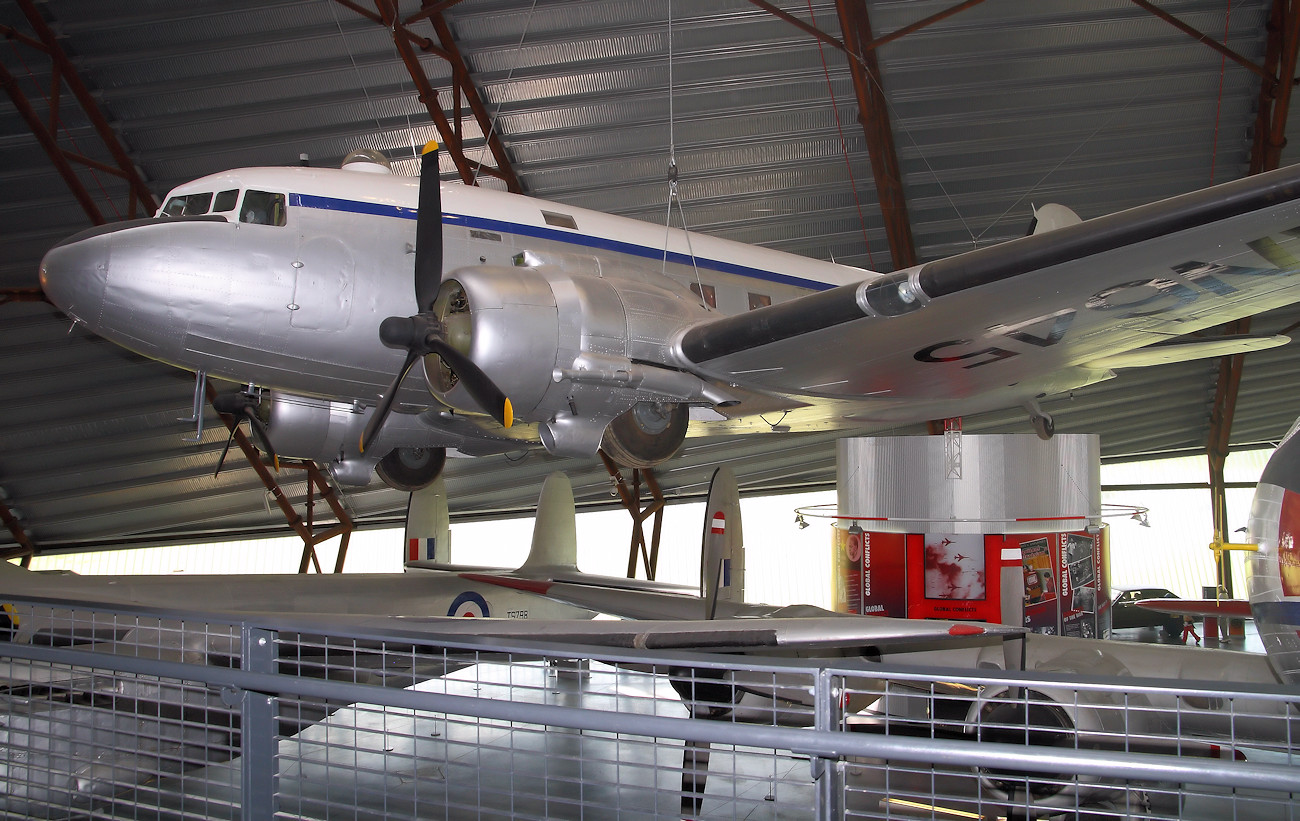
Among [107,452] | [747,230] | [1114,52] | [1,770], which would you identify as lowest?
[1,770]

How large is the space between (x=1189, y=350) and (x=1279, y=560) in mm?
6731

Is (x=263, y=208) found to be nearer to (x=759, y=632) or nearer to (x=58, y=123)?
(x=759, y=632)

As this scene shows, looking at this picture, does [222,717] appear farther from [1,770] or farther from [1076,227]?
[1076,227]

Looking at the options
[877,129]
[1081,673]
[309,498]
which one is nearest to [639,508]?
[309,498]

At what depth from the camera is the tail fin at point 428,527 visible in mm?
13445

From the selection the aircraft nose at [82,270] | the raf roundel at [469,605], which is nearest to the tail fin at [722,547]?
the raf roundel at [469,605]

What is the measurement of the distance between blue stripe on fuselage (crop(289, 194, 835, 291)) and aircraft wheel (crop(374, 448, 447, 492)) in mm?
3874

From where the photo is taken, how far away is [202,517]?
20.1 meters

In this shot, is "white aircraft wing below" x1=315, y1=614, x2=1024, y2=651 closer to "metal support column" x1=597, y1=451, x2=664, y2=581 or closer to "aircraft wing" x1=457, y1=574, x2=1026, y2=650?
"aircraft wing" x1=457, y1=574, x2=1026, y2=650

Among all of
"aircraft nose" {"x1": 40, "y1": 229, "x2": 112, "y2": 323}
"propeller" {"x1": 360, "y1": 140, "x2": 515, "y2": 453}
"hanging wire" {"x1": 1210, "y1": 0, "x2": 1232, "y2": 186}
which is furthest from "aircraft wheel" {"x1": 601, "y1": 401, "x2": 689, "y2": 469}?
"hanging wire" {"x1": 1210, "y1": 0, "x2": 1232, "y2": 186}

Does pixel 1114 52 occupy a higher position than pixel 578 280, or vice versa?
pixel 1114 52

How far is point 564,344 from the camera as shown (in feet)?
22.8

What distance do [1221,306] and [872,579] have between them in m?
3.68

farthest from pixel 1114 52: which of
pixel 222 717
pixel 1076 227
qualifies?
pixel 222 717
